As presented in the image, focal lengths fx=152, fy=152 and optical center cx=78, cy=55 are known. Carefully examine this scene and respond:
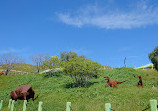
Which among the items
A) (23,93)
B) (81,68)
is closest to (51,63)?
(81,68)

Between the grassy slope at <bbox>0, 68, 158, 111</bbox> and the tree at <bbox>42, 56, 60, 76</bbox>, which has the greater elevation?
the tree at <bbox>42, 56, 60, 76</bbox>

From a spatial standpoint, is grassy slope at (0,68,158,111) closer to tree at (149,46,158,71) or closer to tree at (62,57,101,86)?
tree at (62,57,101,86)

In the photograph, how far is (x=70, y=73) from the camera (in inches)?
907

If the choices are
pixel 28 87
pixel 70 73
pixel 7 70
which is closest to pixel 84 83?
pixel 70 73

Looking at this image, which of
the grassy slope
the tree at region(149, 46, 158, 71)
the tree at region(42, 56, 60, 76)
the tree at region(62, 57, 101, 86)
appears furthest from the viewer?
the tree at region(42, 56, 60, 76)

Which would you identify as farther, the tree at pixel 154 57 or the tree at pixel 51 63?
the tree at pixel 51 63

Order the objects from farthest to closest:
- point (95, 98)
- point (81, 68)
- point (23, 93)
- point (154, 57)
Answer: point (154, 57) < point (81, 68) < point (95, 98) < point (23, 93)

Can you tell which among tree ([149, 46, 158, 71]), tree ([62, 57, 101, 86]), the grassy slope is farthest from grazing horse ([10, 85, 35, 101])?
tree ([149, 46, 158, 71])

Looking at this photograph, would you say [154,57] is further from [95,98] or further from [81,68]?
[95,98]

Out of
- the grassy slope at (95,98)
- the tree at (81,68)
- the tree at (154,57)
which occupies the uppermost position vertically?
the tree at (154,57)

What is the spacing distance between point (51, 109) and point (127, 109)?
15.0 feet

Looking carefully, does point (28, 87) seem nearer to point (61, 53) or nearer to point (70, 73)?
point (70, 73)

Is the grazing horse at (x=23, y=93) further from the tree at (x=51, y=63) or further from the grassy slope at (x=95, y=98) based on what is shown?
the tree at (x=51, y=63)

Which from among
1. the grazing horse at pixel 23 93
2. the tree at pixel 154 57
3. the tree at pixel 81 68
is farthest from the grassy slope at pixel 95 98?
the tree at pixel 154 57
